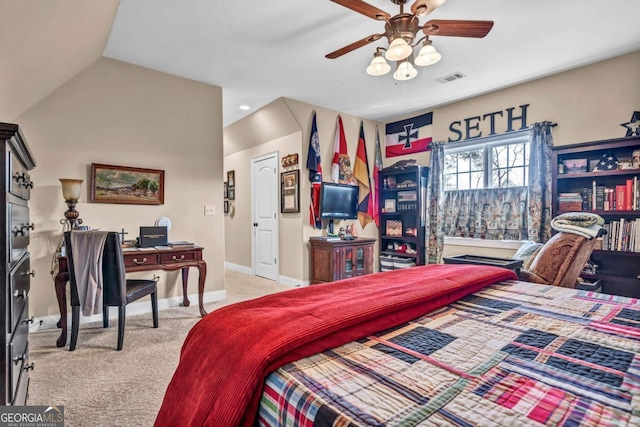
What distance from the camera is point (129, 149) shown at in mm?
3336

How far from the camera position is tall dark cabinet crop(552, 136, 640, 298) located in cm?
303

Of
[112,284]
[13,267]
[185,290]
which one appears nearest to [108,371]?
[112,284]

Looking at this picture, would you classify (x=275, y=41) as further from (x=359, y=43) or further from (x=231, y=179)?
(x=231, y=179)

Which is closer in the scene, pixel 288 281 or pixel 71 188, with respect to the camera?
pixel 71 188

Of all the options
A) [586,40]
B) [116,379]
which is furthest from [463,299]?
[586,40]

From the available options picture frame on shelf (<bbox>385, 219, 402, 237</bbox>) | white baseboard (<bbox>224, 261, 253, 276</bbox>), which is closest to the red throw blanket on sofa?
picture frame on shelf (<bbox>385, 219, 402, 237</bbox>)

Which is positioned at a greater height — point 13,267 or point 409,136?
point 409,136

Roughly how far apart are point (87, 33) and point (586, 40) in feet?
14.2

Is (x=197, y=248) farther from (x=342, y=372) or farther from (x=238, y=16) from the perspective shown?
(x=342, y=372)

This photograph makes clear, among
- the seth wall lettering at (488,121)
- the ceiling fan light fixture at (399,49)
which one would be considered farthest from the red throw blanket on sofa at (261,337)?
the seth wall lettering at (488,121)

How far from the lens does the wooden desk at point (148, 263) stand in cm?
257

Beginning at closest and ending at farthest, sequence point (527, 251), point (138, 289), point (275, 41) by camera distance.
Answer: point (138, 289) → point (275, 41) → point (527, 251)

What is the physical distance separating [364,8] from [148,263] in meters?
2.76

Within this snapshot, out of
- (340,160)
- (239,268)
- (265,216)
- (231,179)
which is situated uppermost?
(340,160)
